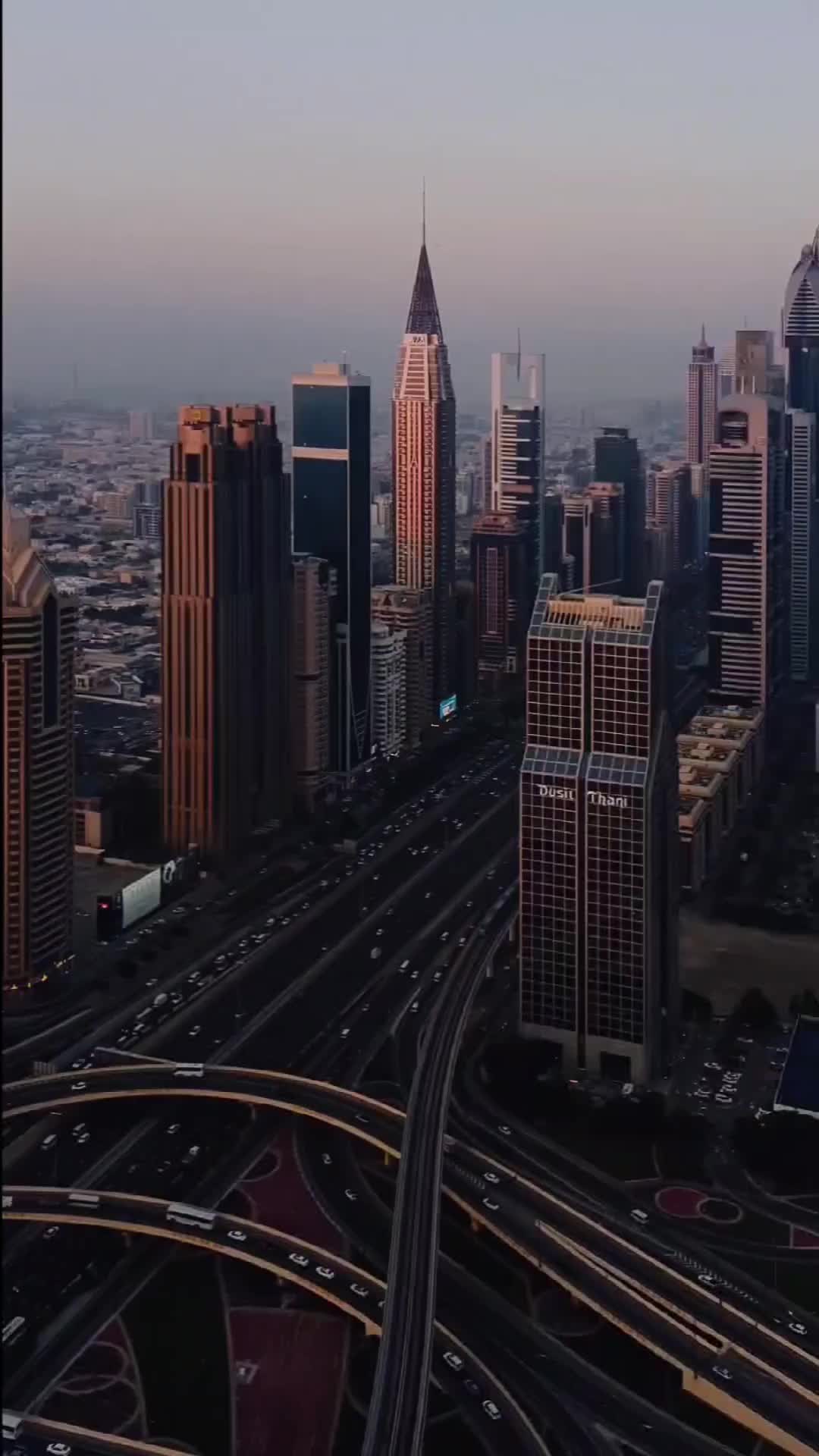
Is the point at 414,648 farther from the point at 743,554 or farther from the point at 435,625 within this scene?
the point at 743,554

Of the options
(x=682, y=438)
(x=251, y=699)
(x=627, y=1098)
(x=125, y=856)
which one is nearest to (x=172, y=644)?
(x=251, y=699)

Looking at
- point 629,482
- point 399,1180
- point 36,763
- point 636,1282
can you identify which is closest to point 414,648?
point 629,482

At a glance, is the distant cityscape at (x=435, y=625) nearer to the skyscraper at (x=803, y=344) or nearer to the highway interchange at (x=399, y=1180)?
the skyscraper at (x=803, y=344)

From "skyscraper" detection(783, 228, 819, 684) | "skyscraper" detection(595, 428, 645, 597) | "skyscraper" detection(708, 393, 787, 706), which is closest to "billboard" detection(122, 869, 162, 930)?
"skyscraper" detection(708, 393, 787, 706)

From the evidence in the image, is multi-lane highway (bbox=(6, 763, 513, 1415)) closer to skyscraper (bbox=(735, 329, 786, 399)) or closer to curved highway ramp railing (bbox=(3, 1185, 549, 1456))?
curved highway ramp railing (bbox=(3, 1185, 549, 1456))

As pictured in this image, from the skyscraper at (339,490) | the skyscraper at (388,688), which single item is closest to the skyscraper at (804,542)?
the skyscraper at (388,688)

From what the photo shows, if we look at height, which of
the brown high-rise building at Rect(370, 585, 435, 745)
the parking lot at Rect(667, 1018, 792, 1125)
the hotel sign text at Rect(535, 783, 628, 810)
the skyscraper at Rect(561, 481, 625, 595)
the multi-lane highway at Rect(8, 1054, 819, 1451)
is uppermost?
the skyscraper at Rect(561, 481, 625, 595)

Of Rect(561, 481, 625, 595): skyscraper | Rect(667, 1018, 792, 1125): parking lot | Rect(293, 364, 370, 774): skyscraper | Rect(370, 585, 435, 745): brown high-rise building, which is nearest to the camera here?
Rect(667, 1018, 792, 1125): parking lot
